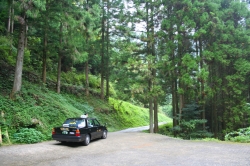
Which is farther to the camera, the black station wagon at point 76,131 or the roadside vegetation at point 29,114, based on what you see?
the roadside vegetation at point 29,114

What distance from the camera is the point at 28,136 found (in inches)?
402

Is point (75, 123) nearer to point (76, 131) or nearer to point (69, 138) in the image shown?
point (76, 131)

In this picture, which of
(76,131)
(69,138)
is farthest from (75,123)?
(69,138)

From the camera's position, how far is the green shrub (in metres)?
9.89

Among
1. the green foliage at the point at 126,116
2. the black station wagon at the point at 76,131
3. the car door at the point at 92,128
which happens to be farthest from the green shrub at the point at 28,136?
the green foliage at the point at 126,116

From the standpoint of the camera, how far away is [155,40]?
684 inches

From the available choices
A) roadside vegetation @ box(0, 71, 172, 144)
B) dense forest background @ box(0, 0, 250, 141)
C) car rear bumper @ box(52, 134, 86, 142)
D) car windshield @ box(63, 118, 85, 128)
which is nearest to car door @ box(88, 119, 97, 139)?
car windshield @ box(63, 118, 85, 128)

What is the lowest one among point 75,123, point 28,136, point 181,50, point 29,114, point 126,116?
point 126,116

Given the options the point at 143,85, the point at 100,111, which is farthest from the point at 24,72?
the point at 143,85

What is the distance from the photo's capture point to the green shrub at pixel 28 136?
32.4ft

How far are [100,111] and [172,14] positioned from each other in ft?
39.2

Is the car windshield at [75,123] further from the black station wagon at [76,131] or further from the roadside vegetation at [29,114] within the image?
the roadside vegetation at [29,114]

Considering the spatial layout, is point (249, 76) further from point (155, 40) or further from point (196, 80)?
point (155, 40)

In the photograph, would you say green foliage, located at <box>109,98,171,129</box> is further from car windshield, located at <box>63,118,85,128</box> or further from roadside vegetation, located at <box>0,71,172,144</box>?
car windshield, located at <box>63,118,85,128</box>
